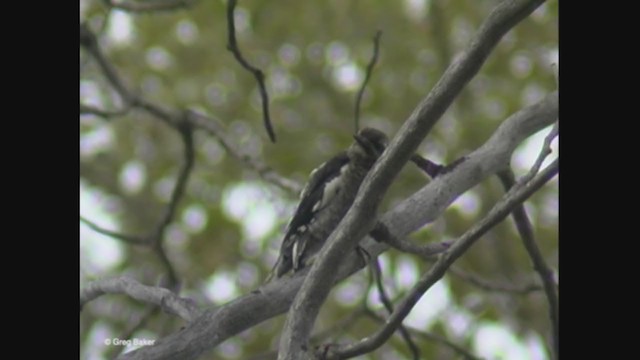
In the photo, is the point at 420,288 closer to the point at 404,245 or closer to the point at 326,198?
the point at 404,245

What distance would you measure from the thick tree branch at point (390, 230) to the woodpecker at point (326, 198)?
1.55 feet

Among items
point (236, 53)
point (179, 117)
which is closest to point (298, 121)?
point (179, 117)

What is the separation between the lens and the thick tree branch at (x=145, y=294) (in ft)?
9.45

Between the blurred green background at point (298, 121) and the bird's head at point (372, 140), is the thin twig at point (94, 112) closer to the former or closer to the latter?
the bird's head at point (372, 140)

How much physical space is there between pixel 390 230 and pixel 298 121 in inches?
220

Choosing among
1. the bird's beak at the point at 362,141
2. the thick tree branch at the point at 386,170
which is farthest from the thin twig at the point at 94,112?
the thick tree branch at the point at 386,170

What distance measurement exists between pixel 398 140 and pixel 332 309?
5.63 m

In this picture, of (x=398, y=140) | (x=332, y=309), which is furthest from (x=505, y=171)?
(x=332, y=309)

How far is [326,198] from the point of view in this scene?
3893mm

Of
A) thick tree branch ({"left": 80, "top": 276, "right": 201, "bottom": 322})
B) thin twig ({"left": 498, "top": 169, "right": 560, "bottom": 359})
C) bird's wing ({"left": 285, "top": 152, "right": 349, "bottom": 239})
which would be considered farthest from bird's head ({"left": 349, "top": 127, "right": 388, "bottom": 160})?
thick tree branch ({"left": 80, "top": 276, "right": 201, "bottom": 322})

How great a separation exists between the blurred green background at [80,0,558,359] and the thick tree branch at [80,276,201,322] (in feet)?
13.7
